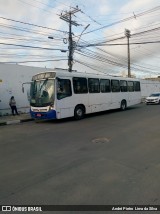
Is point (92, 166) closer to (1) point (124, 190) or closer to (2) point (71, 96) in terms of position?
(1) point (124, 190)

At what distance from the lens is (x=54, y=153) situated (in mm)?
7031

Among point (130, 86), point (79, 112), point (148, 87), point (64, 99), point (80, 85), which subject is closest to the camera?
point (64, 99)

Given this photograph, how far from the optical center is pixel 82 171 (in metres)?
5.38

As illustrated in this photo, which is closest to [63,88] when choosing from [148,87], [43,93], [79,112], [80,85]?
[43,93]

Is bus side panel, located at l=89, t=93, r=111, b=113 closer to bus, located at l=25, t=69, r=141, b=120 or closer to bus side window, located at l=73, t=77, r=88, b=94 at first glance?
bus, located at l=25, t=69, r=141, b=120

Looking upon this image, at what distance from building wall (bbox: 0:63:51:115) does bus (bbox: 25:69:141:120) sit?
16.3 feet

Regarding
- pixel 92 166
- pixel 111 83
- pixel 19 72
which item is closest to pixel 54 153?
pixel 92 166

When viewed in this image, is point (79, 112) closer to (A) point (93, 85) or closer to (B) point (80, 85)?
(B) point (80, 85)

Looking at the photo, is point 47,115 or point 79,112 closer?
point 47,115

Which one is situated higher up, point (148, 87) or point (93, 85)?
point (148, 87)

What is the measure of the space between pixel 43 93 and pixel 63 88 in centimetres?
127

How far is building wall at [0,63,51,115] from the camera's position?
18797mm

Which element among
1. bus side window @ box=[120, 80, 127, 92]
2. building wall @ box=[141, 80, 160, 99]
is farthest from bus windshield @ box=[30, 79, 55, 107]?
building wall @ box=[141, 80, 160, 99]

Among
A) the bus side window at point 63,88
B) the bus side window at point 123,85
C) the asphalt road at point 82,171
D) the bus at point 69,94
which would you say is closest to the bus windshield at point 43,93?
the bus at point 69,94
